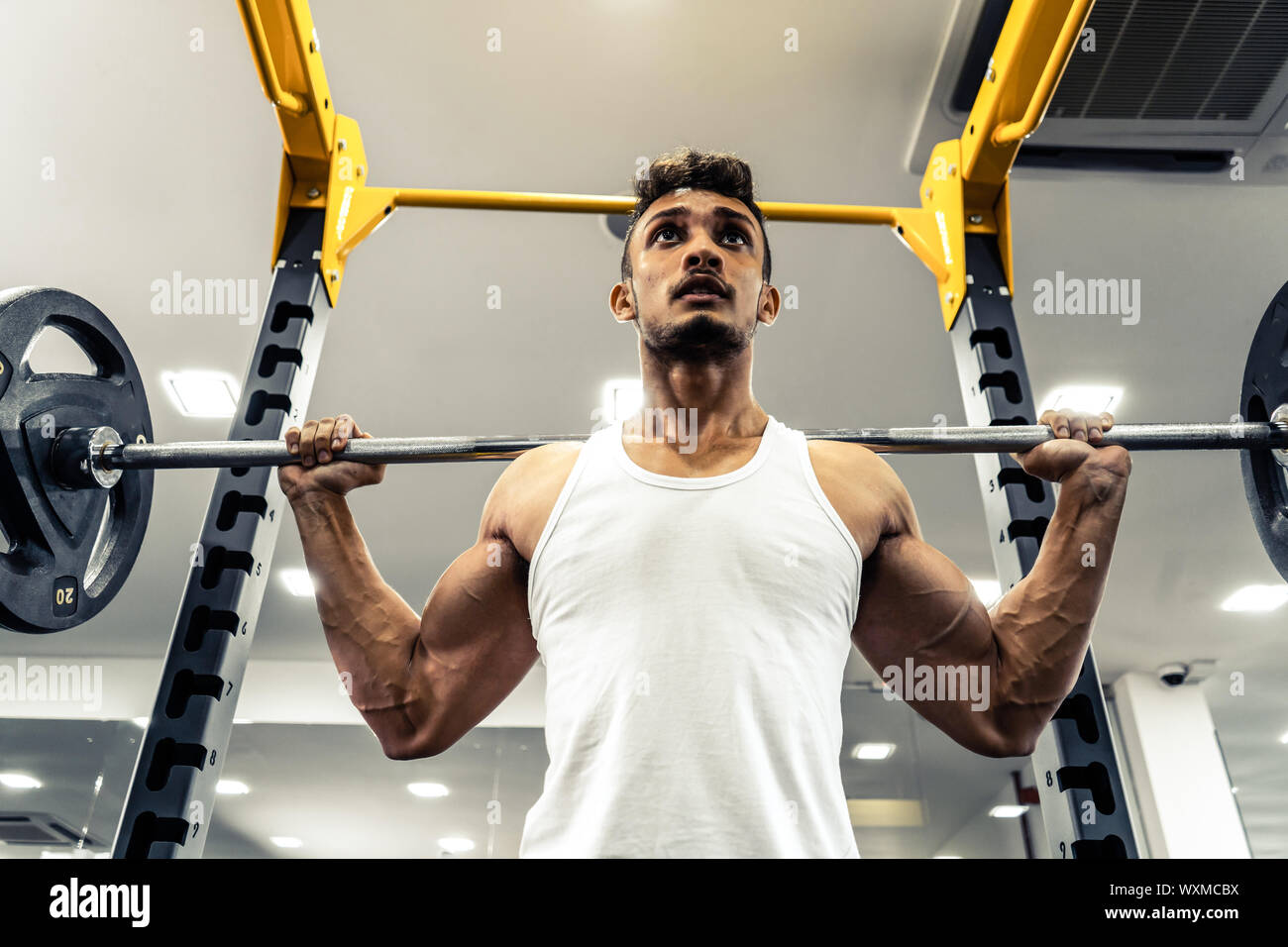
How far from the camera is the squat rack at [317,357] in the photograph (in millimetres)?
1243

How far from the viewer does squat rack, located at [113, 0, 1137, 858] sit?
1.24 m

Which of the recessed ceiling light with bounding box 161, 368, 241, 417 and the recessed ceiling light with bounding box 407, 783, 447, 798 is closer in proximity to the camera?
the recessed ceiling light with bounding box 161, 368, 241, 417

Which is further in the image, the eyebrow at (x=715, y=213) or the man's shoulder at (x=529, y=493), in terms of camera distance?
the eyebrow at (x=715, y=213)

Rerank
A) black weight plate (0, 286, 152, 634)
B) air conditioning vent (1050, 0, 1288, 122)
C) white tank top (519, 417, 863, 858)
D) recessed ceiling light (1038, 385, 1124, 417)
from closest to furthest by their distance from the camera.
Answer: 1. white tank top (519, 417, 863, 858)
2. black weight plate (0, 286, 152, 634)
3. air conditioning vent (1050, 0, 1288, 122)
4. recessed ceiling light (1038, 385, 1124, 417)

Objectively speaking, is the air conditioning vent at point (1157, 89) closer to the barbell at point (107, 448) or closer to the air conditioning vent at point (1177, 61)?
the air conditioning vent at point (1177, 61)

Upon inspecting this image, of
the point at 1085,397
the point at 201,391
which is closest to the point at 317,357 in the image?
→ the point at 201,391

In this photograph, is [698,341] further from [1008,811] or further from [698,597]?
[1008,811]

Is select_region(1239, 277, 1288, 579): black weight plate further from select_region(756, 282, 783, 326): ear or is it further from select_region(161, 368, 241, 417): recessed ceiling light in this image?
select_region(161, 368, 241, 417): recessed ceiling light

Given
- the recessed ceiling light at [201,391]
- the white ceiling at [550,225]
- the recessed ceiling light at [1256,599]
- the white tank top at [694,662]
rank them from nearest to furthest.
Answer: the white tank top at [694,662], the white ceiling at [550,225], the recessed ceiling light at [201,391], the recessed ceiling light at [1256,599]

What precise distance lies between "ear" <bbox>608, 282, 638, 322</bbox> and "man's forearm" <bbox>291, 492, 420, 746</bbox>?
509 millimetres

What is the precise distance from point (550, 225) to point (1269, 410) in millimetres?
1803

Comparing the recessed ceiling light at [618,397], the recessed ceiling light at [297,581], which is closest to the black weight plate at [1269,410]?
the recessed ceiling light at [618,397]

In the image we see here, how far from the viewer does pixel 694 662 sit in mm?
948

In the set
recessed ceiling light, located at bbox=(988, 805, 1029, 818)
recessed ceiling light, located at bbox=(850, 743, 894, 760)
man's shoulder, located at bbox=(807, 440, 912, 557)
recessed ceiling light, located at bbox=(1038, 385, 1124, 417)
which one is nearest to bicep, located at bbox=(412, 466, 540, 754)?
man's shoulder, located at bbox=(807, 440, 912, 557)
